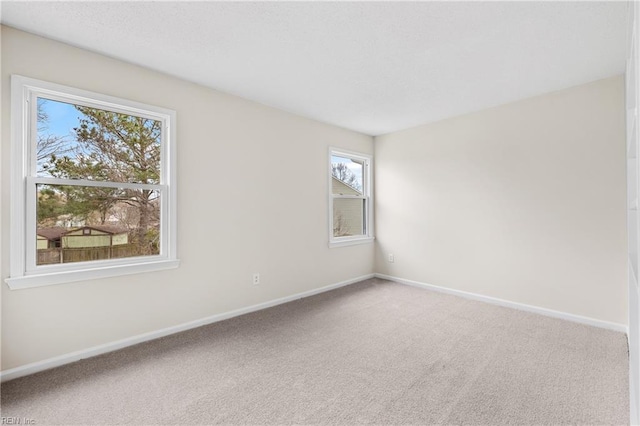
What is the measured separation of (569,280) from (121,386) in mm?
4113

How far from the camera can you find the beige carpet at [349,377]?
1.70 metres

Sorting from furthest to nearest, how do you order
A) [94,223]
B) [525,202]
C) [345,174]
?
[345,174]
[525,202]
[94,223]

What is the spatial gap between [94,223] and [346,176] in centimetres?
329

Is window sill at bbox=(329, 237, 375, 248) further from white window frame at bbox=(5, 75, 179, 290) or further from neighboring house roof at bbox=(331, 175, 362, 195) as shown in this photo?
white window frame at bbox=(5, 75, 179, 290)

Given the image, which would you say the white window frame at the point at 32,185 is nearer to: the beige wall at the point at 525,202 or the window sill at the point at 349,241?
the window sill at the point at 349,241

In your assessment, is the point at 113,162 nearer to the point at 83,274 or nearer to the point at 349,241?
the point at 83,274

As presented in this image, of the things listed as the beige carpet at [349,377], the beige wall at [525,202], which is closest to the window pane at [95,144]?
the beige carpet at [349,377]

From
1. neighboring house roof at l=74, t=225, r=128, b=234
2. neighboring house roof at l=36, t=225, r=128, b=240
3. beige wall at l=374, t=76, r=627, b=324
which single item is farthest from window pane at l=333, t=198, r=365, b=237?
neighboring house roof at l=36, t=225, r=128, b=240

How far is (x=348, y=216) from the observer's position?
4.70m

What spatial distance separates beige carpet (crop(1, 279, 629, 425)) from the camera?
1.70 m

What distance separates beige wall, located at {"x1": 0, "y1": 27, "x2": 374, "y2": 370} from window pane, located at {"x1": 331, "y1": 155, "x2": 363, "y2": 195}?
10.6 inches

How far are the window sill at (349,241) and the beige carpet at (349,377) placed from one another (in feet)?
4.59

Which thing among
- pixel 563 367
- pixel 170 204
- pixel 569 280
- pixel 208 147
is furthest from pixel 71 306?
pixel 569 280

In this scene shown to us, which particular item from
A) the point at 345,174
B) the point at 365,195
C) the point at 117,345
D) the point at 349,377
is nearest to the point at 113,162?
the point at 117,345
